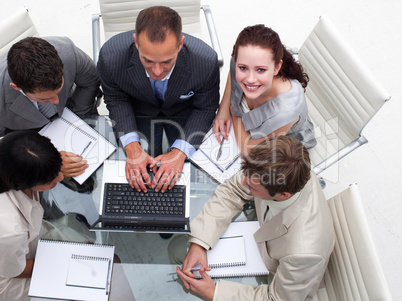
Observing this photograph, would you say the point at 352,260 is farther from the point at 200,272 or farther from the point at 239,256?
the point at 200,272

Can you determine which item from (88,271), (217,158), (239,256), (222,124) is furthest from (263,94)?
(88,271)

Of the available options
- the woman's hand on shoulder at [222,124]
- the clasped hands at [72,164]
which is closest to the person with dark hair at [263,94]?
the woman's hand on shoulder at [222,124]

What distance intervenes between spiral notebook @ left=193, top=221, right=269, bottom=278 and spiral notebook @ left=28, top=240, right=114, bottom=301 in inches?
15.3

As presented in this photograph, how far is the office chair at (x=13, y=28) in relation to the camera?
1.74 m

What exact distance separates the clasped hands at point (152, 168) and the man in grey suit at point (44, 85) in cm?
24

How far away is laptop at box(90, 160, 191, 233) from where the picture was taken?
148cm

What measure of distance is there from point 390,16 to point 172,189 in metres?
2.71

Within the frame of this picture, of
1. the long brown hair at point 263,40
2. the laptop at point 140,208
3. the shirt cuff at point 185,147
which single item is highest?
the long brown hair at point 263,40

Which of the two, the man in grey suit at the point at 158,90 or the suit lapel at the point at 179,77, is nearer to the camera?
the man in grey suit at the point at 158,90

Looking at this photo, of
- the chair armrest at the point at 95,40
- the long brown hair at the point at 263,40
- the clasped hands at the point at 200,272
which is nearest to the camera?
the clasped hands at the point at 200,272

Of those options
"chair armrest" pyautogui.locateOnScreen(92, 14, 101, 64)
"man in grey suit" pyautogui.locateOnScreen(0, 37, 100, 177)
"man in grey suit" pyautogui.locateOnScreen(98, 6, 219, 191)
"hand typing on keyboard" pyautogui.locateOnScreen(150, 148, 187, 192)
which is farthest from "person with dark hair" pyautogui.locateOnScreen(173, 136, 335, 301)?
"chair armrest" pyautogui.locateOnScreen(92, 14, 101, 64)

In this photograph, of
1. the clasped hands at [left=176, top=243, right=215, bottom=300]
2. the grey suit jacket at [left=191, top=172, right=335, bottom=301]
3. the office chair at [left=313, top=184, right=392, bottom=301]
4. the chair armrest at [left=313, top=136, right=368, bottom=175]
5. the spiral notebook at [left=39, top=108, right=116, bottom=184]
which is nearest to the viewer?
the office chair at [left=313, top=184, right=392, bottom=301]

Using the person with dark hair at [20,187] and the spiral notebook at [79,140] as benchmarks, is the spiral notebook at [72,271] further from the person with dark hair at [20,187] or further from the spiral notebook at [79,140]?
the spiral notebook at [79,140]

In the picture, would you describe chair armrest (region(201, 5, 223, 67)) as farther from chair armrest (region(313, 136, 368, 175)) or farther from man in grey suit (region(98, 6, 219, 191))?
chair armrest (region(313, 136, 368, 175))
